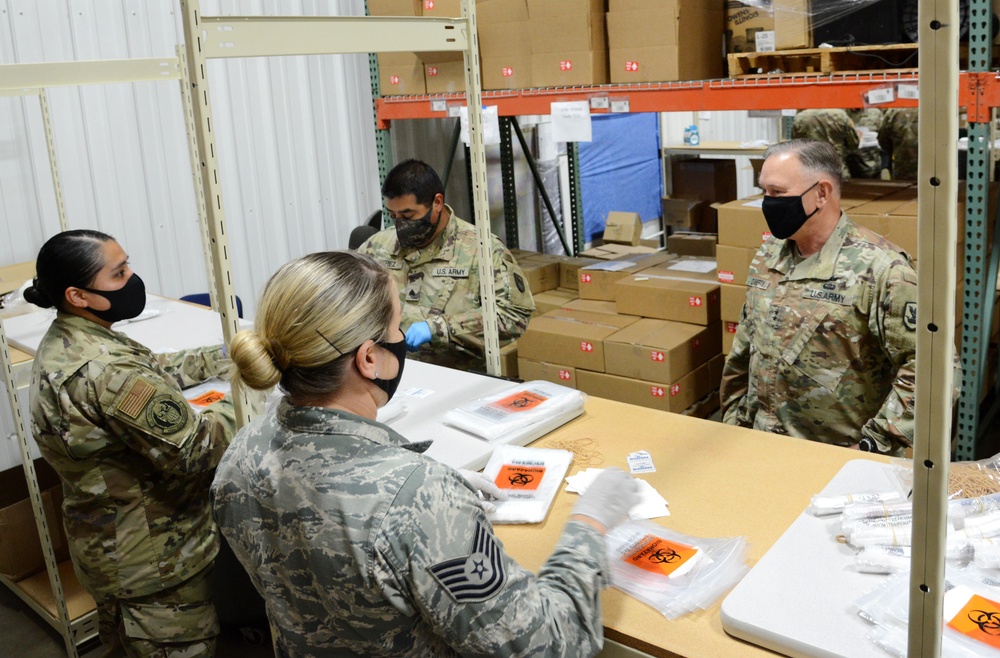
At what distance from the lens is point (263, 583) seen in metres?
1.33

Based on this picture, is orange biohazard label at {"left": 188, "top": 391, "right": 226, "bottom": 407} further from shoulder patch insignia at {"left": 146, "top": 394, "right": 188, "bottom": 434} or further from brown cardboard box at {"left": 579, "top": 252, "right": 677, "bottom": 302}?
brown cardboard box at {"left": 579, "top": 252, "right": 677, "bottom": 302}

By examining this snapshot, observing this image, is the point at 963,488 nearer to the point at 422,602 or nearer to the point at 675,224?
the point at 422,602

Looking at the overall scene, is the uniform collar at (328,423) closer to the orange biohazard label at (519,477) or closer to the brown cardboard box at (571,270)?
the orange biohazard label at (519,477)

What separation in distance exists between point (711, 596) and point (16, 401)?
96.4 inches

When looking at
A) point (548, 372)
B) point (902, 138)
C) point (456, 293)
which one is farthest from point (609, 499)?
point (902, 138)

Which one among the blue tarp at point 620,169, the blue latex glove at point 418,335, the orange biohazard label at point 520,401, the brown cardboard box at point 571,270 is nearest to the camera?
the orange biohazard label at point 520,401

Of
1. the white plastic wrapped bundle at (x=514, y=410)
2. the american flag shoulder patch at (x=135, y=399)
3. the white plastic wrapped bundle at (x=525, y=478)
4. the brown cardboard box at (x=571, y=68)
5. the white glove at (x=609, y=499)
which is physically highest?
the brown cardboard box at (x=571, y=68)

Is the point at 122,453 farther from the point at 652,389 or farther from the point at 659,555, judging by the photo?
the point at 652,389

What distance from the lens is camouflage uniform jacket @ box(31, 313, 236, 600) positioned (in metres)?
2.08

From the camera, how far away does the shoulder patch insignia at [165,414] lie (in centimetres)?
208

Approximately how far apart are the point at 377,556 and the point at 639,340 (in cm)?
281

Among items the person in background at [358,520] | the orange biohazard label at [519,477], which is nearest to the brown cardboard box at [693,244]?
the orange biohazard label at [519,477]

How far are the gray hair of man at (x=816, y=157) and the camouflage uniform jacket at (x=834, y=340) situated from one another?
152 mm

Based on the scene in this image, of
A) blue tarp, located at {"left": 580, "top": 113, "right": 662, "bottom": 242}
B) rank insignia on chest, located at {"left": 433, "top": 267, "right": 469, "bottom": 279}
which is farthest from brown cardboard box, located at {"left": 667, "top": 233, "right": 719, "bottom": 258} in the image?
blue tarp, located at {"left": 580, "top": 113, "right": 662, "bottom": 242}
